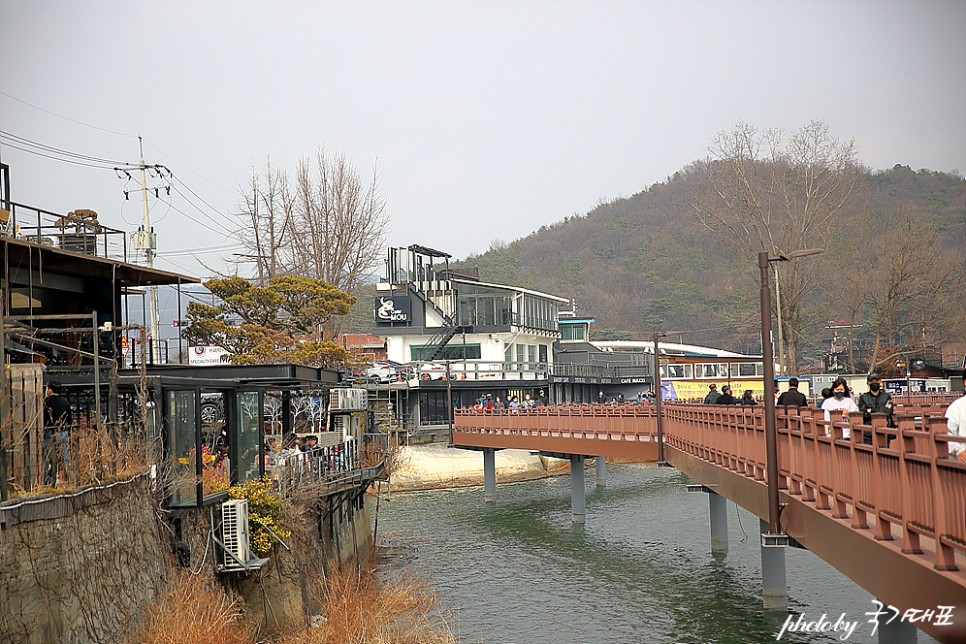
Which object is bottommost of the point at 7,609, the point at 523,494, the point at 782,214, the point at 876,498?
the point at 523,494

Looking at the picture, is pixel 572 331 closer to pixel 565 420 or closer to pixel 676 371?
pixel 676 371

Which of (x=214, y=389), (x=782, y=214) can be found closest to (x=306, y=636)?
(x=214, y=389)

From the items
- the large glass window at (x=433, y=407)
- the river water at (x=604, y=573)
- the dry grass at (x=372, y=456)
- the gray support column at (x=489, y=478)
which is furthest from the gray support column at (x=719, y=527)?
the large glass window at (x=433, y=407)

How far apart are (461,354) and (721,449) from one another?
169 ft

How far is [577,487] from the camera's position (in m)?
43.3

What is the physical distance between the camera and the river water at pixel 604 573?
24.2 metres

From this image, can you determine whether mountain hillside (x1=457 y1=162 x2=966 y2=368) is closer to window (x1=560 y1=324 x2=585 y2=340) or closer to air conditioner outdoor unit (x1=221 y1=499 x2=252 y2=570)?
window (x1=560 y1=324 x2=585 y2=340)

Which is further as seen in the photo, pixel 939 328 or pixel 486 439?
pixel 939 328

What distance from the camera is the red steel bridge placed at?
9.27 metres

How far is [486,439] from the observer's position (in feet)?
164

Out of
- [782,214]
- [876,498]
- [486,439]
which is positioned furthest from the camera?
[782,214]

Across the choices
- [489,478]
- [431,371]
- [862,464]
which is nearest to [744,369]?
[431,371]

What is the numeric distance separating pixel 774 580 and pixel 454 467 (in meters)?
34.2

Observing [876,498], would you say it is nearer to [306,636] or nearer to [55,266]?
[306,636]
